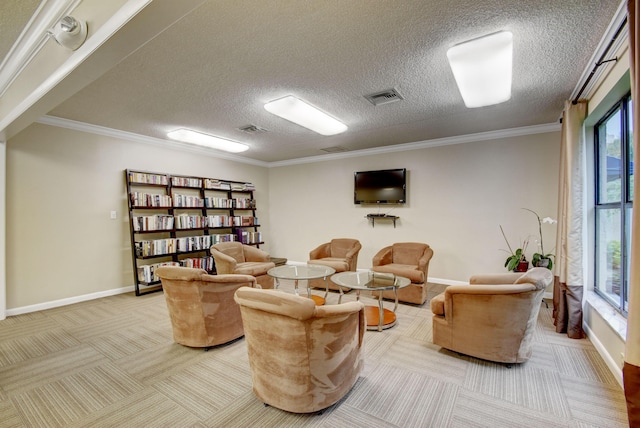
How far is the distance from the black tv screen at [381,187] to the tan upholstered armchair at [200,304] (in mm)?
3531

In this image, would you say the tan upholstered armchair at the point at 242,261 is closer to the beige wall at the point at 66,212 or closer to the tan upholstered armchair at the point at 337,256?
the tan upholstered armchair at the point at 337,256

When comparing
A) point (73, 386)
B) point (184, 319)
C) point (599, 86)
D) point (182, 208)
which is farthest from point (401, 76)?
point (182, 208)

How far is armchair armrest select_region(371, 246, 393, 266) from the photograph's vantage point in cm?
462

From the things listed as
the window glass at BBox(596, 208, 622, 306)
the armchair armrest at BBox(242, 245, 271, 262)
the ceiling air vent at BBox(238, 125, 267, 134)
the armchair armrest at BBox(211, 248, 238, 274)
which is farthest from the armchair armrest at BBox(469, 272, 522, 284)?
the ceiling air vent at BBox(238, 125, 267, 134)

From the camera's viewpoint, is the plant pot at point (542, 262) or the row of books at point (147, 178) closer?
the plant pot at point (542, 262)

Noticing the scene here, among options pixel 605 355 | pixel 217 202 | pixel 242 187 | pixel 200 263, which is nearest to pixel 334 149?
pixel 242 187

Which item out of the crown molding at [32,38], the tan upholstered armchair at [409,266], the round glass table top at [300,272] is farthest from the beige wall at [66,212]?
the tan upholstered armchair at [409,266]

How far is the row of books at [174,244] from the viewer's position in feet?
14.9

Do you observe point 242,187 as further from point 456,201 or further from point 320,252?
point 456,201

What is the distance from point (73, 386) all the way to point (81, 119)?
11.6 ft

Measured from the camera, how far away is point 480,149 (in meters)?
A: 4.75

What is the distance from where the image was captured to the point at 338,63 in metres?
2.51

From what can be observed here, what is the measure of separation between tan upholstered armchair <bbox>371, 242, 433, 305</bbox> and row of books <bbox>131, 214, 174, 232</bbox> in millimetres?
3582

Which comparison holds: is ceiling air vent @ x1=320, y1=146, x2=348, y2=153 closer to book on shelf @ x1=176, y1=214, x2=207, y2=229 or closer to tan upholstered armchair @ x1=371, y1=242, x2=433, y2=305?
tan upholstered armchair @ x1=371, y1=242, x2=433, y2=305
